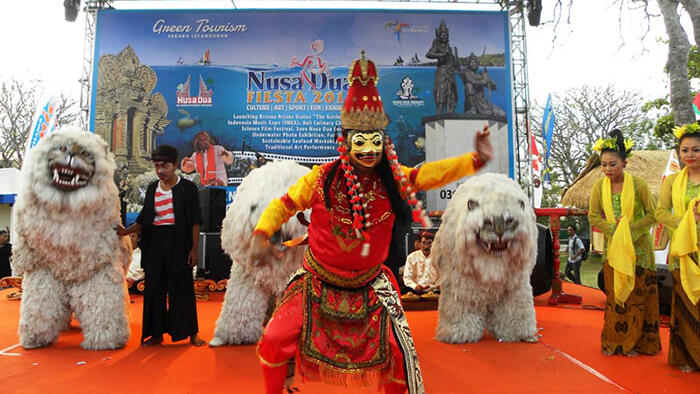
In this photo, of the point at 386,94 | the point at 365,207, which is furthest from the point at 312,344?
the point at 386,94

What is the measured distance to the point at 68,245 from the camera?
396 centimetres

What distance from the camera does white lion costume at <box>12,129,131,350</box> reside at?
12.9ft

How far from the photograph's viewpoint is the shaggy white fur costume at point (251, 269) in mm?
3961

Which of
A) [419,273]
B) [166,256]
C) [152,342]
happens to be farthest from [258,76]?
[152,342]

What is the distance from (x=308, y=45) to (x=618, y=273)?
9.95 m

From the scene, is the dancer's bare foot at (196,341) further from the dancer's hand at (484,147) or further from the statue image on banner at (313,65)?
the statue image on banner at (313,65)

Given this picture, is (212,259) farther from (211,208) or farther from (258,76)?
(258,76)

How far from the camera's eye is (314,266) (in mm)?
2596

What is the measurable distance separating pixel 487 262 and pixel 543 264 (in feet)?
7.72

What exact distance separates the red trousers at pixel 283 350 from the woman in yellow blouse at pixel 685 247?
7.55ft

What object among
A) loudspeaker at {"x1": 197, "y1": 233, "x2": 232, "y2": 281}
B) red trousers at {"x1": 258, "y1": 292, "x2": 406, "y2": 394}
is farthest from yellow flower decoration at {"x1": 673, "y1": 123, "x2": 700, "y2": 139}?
loudspeaker at {"x1": 197, "y1": 233, "x2": 232, "y2": 281}

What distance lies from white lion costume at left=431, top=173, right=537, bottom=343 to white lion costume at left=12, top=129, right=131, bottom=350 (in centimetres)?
289

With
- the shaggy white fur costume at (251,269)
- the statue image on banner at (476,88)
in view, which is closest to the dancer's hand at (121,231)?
the shaggy white fur costume at (251,269)

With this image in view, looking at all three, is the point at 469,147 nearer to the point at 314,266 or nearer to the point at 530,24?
the point at 530,24
